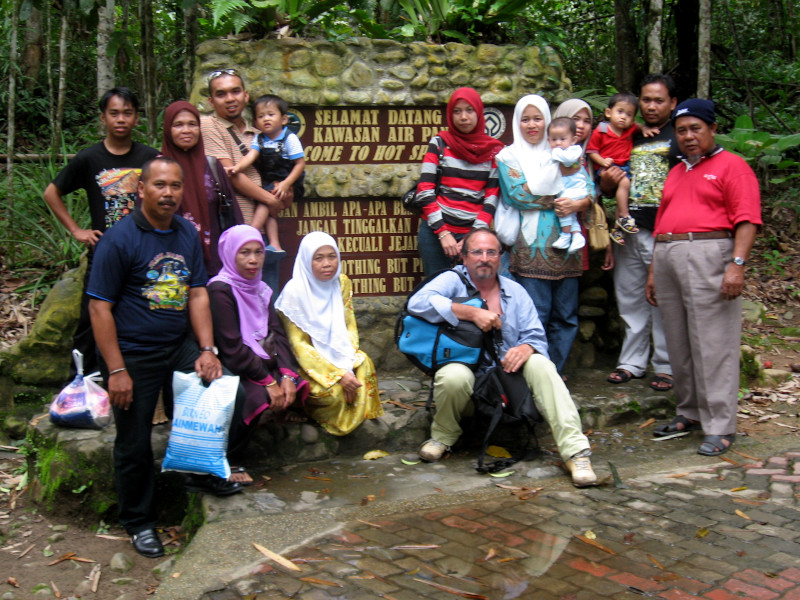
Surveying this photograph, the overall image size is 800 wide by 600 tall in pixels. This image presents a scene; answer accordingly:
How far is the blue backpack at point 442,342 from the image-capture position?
448cm

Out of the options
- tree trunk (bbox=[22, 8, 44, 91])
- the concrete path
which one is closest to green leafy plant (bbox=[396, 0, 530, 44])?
the concrete path

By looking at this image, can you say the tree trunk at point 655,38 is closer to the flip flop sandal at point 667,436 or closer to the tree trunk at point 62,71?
the flip flop sandal at point 667,436

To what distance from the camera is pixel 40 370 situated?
207 inches

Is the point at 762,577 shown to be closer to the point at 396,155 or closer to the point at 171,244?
the point at 171,244

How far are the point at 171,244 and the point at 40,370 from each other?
2.07m

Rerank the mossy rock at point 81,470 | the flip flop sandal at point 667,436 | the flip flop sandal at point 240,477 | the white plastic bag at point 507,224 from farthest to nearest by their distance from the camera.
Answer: the white plastic bag at point 507,224 < the flip flop sandal at point 667,436 < the mossy rock at point 81,470 < the flip flop sandal at point 240,477

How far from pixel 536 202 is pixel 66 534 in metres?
3.39

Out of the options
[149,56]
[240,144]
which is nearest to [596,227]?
[240,144]

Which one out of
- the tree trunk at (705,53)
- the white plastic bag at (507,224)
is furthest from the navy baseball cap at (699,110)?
the tree trunk at (705,53)

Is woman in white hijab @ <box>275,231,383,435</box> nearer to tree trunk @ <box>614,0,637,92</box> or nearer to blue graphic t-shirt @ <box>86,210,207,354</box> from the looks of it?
blue graphic t-shirt @ <box>86,210,207,354</box>

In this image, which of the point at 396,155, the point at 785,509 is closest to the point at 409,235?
the point at 396,155

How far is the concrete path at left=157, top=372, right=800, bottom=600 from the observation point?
10.3 ft

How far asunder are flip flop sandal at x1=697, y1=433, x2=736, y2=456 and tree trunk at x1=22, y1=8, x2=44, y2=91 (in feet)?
28.7

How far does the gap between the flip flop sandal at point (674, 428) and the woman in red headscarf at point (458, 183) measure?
1710 mm
